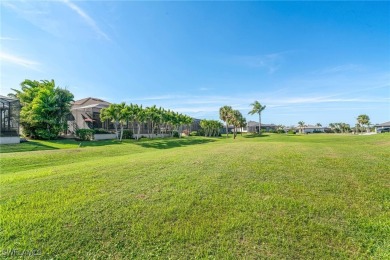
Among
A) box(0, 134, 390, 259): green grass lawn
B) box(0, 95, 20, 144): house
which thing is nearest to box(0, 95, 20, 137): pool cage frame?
box(0, 95, 20, 144): house

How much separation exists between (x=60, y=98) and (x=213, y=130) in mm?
40912

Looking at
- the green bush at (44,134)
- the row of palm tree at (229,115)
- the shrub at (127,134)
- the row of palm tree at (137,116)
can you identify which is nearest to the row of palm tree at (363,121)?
the row of palm tree at (229,115)

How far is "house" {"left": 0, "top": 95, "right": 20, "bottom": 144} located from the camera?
19.2 meters

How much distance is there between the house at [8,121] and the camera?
19247mm

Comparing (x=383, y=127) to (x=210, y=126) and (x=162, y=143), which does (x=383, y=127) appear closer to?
(x=210, y=126)

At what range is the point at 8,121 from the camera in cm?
1995

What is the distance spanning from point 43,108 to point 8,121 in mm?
5483

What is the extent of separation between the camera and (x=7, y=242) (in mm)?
3877

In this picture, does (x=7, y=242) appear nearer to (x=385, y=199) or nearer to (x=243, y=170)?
(x=243, y=170)

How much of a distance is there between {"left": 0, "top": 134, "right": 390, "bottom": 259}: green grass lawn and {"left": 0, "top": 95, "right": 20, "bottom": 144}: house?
16845 mm

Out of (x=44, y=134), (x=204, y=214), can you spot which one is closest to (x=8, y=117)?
(x=44, y=134)

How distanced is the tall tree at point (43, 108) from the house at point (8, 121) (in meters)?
3.47

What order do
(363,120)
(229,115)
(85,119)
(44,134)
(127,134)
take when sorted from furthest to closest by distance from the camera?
(363,120), (229,115), (127,134), (85,119), (44,134)

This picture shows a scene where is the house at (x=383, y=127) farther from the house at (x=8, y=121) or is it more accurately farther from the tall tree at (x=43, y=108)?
the house at (x=8, y=121)
